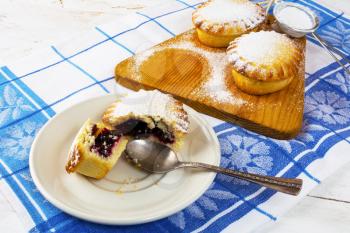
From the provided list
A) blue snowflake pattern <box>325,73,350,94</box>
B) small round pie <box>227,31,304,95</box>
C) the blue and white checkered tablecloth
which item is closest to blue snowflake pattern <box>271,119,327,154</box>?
the blue and white checkered tablecloth

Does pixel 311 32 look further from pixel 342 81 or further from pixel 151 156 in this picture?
pixel 151 156

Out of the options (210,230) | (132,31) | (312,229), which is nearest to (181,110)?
(210,230)

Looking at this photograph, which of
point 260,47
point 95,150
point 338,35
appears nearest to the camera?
point 95,150

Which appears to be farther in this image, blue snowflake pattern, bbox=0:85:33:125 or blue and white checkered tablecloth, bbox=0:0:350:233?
blue snowflake pattern, bbox=0:85:33:125

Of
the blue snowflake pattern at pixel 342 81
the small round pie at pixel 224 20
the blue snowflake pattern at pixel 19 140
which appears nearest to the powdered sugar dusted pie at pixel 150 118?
the blue snowflake pattern at pixel 19 140

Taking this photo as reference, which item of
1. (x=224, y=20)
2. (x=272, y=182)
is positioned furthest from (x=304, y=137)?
(x=224, y=20)

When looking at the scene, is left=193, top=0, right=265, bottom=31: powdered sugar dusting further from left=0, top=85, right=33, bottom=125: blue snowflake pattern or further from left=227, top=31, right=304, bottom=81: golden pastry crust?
left=0, top=85, right=33, bottom=125: blue snowflake pattern
